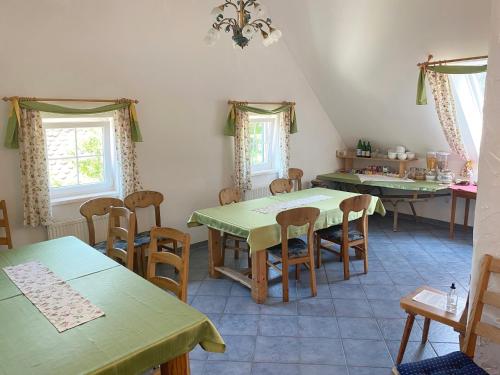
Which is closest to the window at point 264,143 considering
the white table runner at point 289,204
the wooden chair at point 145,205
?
the white table runner at point 289,204

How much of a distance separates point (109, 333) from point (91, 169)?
111 inches

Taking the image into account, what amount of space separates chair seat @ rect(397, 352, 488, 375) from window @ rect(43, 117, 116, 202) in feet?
11.0

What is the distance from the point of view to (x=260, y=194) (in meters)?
5.62

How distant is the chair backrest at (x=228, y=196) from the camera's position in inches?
168

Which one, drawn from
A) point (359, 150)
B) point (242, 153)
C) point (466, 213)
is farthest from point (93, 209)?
point (466, 213)

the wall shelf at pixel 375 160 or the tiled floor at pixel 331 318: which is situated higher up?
the wall shelf at pixel 375 160

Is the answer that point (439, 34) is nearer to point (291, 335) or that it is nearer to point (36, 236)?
point (291, 335)

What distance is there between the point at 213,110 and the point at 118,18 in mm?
1443

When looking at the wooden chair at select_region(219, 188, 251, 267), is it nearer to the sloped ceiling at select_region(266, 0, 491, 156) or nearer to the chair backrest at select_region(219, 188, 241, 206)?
the chair backrest at select_region(219, 188, 241, 206)

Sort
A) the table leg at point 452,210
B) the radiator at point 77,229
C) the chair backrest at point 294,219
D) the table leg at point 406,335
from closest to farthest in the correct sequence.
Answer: the table leg at point 406,335 → the chair backrest at point 294,219 → the radiator at point 77,229 → the table leg at point 452,210

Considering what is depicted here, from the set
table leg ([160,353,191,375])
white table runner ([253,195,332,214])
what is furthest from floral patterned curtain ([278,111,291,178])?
table leg ([160,353,191,375])

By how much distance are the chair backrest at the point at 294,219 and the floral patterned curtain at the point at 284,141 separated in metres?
2.25

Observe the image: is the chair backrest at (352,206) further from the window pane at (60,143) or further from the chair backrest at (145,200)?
the window pane at (60,143)

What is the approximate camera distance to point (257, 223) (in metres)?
3.48
